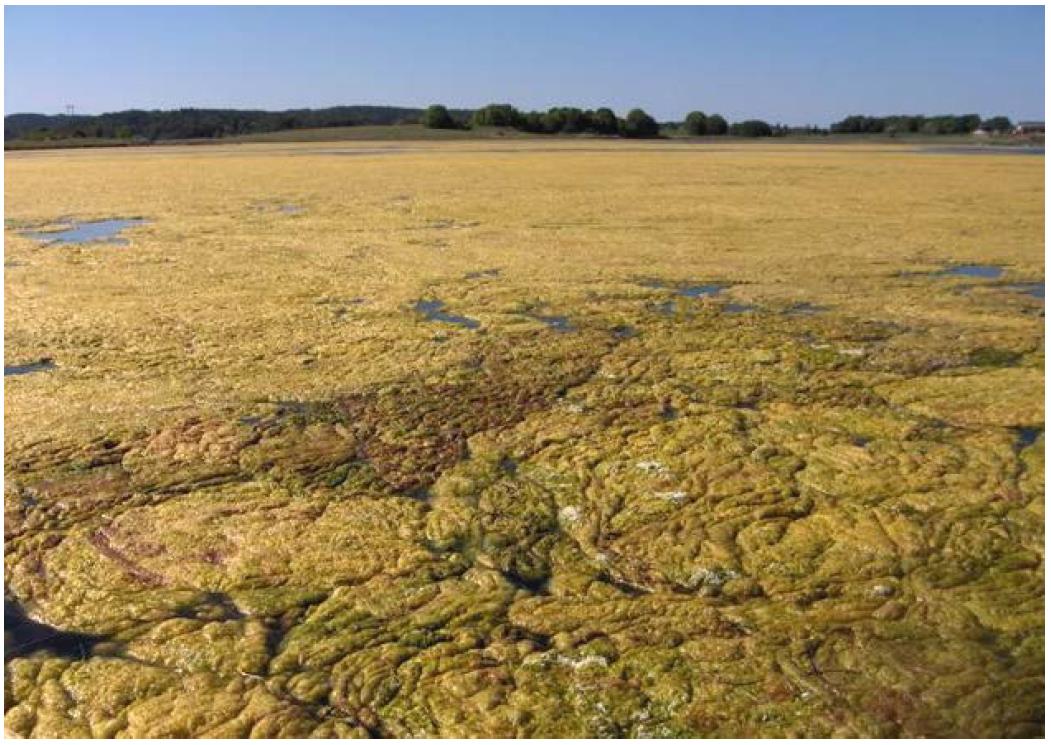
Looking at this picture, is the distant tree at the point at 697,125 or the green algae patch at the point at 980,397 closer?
the green algae patch at the point at 980,397

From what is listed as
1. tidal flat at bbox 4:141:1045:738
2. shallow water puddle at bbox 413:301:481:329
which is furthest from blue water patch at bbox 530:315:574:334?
shallow water puddle at bbox 413:301:481:329

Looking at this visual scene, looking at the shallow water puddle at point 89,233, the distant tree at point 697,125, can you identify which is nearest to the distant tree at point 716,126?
the distant tree at point 697,125

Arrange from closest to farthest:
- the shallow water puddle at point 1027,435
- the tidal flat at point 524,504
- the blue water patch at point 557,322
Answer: the tidal flat at point 524,504
the shallow water puddle at point 1027,435
the blue water patch at point 557,322

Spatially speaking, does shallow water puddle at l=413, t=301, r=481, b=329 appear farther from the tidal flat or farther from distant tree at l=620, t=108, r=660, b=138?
distant tree at l=620, t=108, r=660, b=138

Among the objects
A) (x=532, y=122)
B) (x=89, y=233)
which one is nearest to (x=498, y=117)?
(x=532, y=122)

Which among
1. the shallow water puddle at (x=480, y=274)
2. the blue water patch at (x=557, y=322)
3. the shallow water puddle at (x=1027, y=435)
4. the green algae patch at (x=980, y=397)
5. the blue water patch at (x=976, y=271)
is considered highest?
the shallow water puddle at (x=480, y=274)

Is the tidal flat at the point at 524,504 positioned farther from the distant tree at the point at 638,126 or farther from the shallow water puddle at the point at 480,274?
the distant tree at the point at 638,126

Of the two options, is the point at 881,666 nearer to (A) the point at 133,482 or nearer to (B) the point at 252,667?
(B) the point at 252,667
